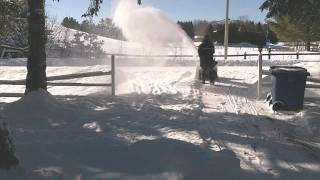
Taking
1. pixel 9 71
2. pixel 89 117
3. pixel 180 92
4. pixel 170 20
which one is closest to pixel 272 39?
pixel 170 20

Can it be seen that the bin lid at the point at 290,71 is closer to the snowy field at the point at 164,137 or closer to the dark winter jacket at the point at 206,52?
the snowy field at the point at 164,137

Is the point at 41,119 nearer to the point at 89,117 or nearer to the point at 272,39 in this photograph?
the point at 89,117

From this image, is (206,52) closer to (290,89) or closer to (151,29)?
(290,89)

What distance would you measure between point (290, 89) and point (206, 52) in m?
7.33

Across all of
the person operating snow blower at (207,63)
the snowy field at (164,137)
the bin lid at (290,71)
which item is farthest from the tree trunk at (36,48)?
the person operating snow blower at (207,63)

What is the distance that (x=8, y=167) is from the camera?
20.2 feet

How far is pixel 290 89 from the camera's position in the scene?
42.1 ft

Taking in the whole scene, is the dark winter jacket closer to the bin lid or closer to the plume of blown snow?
the bin lid

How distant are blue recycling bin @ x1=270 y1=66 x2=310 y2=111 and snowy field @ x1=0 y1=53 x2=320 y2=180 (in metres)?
0.28

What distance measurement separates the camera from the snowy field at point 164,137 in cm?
664

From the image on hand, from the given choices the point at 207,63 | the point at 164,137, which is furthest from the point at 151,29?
the point at 164,137

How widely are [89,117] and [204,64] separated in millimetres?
9145

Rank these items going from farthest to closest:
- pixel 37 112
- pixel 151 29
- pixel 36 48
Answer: pixel 151 29 → pixel 36 48 → pixel 37 112

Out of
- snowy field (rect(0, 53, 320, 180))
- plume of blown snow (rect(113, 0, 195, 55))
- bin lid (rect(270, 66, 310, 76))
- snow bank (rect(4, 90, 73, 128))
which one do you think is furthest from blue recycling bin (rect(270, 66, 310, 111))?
A: plume of blown snow (rect(113, 0, 195, 55))
